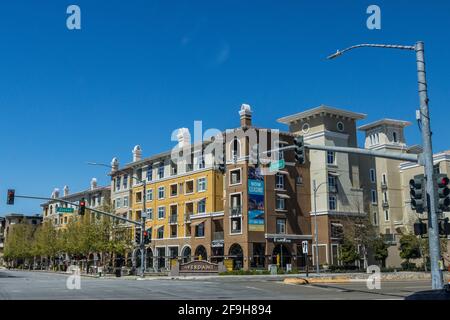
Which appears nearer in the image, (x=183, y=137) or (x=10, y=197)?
(x=10, y=197)

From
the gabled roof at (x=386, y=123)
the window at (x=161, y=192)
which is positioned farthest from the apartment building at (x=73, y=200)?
the gabled roof at (x=386, y=123)

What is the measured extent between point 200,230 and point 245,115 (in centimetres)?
1587

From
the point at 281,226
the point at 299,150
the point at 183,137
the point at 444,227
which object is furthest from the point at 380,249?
the point at 444,227

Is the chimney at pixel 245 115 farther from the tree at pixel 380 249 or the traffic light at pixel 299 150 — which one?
the traffic light at pixel 299 150

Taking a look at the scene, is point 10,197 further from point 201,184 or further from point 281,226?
point 281,226

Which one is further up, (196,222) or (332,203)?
(332,203)

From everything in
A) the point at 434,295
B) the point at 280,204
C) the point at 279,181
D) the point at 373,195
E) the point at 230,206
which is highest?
the point at 279,181

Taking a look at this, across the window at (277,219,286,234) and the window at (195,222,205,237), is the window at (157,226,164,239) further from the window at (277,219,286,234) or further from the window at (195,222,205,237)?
the window at (277,219,286,234)

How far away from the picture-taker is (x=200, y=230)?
69.6 meters

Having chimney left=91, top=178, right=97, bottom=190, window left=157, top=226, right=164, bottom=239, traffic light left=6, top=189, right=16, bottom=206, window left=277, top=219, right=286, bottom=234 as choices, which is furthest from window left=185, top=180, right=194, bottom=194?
chimney left=91, top=178, right=97, bottom=190

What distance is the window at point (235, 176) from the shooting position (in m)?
65.2
